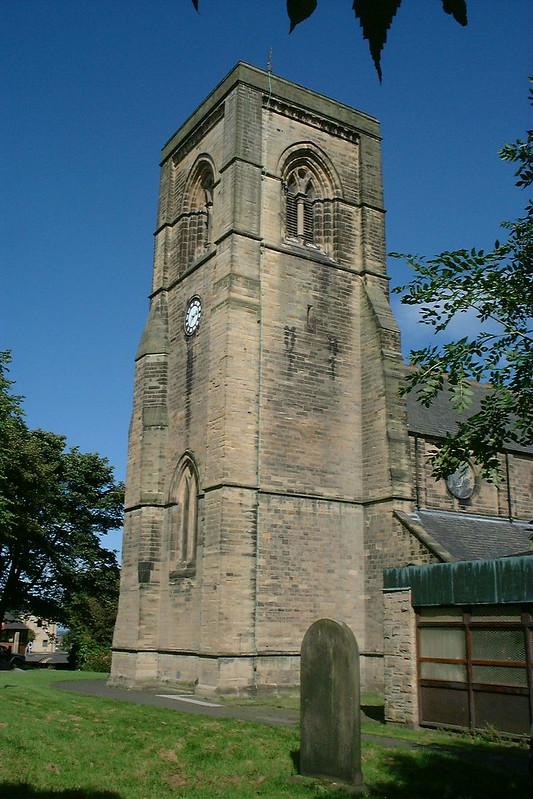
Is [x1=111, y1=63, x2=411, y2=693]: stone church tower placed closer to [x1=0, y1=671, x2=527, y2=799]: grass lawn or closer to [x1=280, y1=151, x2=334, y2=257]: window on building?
[x1=280, y1=151, x2=334, y2=257]: window on building

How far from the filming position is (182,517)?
23406 mm

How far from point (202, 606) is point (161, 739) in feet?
28.6

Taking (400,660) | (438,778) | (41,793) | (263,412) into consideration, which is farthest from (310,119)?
(41,793)

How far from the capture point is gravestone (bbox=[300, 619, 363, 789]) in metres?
9.20

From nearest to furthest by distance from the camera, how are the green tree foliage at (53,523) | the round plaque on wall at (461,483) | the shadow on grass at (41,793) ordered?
the shadow on grass at (41,793) < the round plaque on wall at (461,483) < the green tree foliage at (53,523)

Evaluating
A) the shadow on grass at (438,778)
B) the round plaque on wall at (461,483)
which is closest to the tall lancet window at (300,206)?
the round plaque on wall at (461,483)

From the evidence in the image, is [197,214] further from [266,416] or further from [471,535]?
[471,535]

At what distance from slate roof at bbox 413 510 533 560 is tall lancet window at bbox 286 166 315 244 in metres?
9.81

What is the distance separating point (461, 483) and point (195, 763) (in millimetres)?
16698

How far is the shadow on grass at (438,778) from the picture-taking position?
885 cm

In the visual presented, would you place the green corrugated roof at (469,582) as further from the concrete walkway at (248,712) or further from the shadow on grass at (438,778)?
the shadow on grass at (438,778)

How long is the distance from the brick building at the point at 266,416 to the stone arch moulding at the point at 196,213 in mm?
84

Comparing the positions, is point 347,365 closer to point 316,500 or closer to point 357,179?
point 316,500

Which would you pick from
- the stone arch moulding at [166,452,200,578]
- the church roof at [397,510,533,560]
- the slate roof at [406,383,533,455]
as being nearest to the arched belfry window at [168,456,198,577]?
the stone arch moulding at [166,452,200,578]
